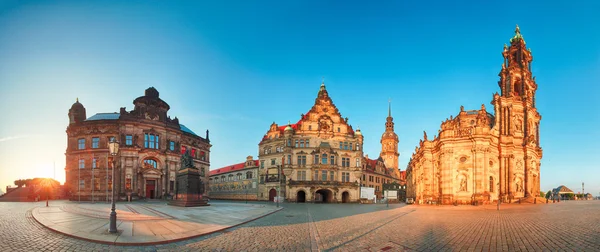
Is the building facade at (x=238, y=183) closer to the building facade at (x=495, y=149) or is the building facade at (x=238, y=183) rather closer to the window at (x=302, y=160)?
the window at (x=302, y=160)

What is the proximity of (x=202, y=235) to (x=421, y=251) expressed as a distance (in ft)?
28.8

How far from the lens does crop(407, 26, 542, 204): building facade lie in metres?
50.8

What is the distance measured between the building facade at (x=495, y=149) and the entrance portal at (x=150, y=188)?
149 feet

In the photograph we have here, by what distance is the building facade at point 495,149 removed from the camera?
2002 inches

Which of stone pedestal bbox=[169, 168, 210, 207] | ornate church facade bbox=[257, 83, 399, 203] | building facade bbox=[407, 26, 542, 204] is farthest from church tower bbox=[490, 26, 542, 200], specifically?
stone pedestal bbox=[169, 168, 210, 207]

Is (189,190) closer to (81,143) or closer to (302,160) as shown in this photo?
(81,143)

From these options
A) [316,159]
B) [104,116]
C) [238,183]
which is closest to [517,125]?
[316,159]

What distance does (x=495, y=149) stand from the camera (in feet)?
182

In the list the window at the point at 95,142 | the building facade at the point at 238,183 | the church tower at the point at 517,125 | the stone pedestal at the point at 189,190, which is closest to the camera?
the stone pedestal at the point at 189,190

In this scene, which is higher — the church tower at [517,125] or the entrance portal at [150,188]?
the church tower at [517,125]

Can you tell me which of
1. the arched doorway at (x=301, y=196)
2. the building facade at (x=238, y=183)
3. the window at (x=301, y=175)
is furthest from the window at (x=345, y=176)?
the building facade at (x=238, y=183)

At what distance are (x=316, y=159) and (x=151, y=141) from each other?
28.7 m

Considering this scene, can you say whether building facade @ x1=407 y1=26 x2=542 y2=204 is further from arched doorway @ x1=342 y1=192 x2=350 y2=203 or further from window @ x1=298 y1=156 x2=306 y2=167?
window @ x1=298 y1=156 x2=306 y2=167

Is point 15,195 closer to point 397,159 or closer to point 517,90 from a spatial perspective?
point 517,90
